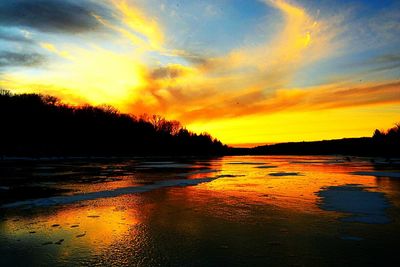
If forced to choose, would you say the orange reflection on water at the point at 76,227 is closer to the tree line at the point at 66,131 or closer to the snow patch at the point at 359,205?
the snow patch at the point at 359,205

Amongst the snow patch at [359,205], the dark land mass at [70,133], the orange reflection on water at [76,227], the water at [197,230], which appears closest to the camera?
the water at [197,230]

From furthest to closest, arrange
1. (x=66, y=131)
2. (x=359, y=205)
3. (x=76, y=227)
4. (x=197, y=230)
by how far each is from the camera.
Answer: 1. (x=66, y=131)
2. (x=359, y=205)
3. (x=76, y=227)
4. (x=197, y=230)

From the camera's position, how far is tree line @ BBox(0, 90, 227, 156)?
72.2m

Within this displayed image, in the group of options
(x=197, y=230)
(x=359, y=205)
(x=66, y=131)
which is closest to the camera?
(x=197, y=230)

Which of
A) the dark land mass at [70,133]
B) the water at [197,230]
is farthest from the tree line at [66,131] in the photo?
the water at [197,230]

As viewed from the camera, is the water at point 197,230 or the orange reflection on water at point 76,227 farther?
the orange reflection on water at point 76,227

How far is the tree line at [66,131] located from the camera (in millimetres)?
72250

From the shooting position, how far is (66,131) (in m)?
88.0

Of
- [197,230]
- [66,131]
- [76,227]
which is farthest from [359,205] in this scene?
[66,131]

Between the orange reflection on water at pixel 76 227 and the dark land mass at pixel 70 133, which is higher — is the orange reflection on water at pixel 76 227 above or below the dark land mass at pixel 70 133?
below

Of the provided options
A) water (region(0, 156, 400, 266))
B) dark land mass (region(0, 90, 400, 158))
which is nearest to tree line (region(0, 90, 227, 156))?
dark land mass (region(0, 90, 400, 158))

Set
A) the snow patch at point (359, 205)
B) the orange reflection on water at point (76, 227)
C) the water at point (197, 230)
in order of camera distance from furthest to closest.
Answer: the snow patch at point (359, 205)
the orange reflection on water at point (76, 227)
the water at point (197, 230)

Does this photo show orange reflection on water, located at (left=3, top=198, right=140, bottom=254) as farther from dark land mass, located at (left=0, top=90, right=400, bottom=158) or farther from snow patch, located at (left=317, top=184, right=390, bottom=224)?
dark land mass, located at (left=0, top=90, right=400, bottom=158)

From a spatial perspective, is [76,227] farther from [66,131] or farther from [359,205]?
[66,131]
